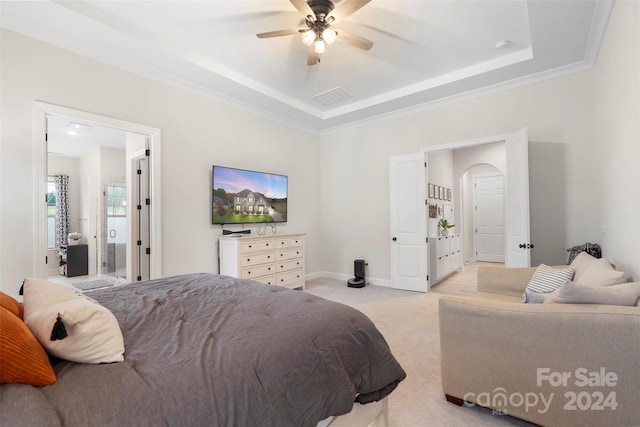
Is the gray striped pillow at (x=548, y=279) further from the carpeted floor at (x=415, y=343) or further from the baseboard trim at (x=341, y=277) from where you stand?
the baseboard trim at (x=341, y=277)

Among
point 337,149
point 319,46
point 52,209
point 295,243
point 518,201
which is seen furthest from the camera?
point 52,209

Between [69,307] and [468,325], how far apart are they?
197 cm

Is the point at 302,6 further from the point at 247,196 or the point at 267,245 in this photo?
the point at 267,245

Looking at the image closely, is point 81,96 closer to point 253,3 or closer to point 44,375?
point 253,3

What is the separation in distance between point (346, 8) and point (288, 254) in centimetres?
334

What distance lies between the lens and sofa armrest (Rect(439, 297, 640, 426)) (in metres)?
1.43

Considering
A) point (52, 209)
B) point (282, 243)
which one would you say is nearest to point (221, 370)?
point (282, 243)

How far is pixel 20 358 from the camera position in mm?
822

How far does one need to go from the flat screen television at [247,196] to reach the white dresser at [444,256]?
8.86 ft

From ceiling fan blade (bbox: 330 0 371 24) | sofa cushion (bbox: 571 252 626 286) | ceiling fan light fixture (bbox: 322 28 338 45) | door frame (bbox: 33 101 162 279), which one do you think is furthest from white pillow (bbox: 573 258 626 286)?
door frame (bbox: 33 101 162 279)

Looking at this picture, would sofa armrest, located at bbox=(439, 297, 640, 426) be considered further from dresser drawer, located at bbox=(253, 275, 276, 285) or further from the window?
the window

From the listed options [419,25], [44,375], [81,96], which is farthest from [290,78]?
[44,375]

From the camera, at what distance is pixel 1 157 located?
2.55 m

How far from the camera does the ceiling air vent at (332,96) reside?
4.50 m
